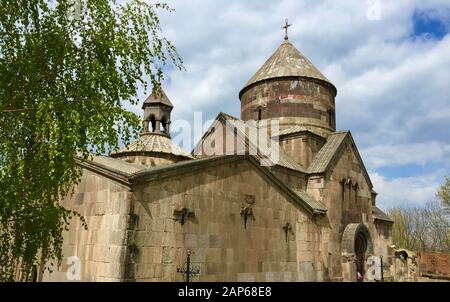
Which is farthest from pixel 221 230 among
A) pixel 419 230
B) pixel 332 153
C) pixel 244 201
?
pixel 419 230

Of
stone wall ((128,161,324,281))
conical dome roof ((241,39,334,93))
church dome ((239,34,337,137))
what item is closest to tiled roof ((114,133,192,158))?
church dome ((239,34,337,137))

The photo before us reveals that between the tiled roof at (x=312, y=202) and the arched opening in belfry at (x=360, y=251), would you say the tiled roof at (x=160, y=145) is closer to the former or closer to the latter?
the tiled roof at (x=312, y=202)

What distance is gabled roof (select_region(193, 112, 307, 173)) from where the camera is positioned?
46.1ft

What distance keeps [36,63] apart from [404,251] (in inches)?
759

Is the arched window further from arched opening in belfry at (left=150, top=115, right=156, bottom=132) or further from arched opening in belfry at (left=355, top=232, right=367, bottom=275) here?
arched opening in belfry at (left=355, top=232, right=367, bottom=275)

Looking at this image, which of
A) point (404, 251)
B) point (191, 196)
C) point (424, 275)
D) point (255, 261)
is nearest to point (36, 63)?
point (191, 196)

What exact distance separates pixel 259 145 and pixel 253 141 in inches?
10.8

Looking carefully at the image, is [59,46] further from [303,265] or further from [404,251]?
[404,251]

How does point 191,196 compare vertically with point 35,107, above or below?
below

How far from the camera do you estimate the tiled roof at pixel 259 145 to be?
14070 millimetres

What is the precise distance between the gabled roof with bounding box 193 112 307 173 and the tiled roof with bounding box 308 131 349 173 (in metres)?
0.49

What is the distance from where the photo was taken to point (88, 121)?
4.62 m

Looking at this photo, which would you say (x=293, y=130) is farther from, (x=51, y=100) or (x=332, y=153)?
(x=51, y=100)

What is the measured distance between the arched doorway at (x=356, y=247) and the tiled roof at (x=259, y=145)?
9.10 feet
